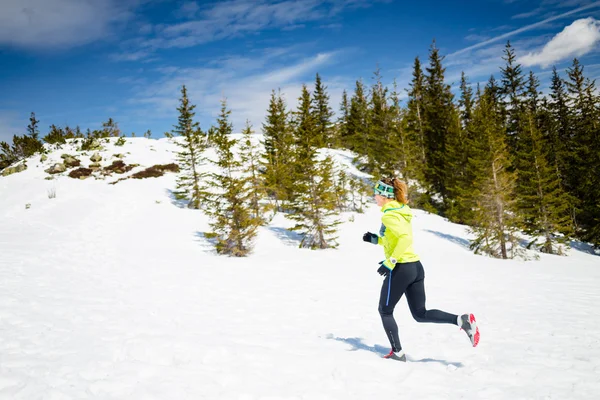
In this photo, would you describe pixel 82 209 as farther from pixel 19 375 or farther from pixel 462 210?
pixel 462 210

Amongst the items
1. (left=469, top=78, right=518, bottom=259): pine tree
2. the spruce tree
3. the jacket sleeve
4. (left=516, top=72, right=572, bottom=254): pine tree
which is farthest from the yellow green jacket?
the spruce tree

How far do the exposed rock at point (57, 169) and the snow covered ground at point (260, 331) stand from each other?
701 inches

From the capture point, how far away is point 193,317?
6.89 meters

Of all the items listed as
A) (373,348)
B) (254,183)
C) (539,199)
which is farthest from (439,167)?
(373,348)

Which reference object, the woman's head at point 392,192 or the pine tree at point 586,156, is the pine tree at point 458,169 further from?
the woman's head at point 392,192

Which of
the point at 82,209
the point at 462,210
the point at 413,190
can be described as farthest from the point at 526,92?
the point at 82,209

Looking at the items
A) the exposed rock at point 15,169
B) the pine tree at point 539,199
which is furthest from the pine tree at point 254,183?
the exposed rock at point 15,169

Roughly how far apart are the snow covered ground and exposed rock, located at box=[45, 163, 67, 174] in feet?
58.4

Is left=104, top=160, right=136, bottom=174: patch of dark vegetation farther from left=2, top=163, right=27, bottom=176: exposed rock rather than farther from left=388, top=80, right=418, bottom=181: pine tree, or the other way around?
left=388, top=80, right=418, bottom=181: pine tree

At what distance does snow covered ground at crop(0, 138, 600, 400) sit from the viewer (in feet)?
12.3

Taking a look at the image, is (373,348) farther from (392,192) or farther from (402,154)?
(402,154)

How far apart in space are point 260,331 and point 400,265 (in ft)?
11.0

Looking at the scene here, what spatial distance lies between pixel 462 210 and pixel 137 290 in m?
30.8

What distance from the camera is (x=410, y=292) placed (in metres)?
4.31
